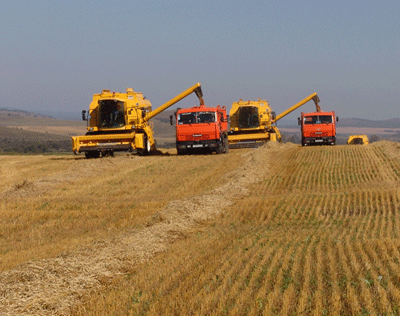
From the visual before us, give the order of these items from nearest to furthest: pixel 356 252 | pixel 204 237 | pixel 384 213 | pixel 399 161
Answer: pixel 356 252
pixel 204 237
pixel 384 213
pixel 399 161

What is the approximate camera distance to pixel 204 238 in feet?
42.5

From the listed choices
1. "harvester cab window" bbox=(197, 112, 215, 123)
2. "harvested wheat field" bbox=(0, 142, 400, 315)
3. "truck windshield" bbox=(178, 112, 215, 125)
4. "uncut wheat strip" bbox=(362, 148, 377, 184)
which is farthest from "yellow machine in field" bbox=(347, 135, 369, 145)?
"harvested wheat field" bbox=(0, 142, 400, 315)

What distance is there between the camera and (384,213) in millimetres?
15875

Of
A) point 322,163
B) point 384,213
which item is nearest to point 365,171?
point 322,163

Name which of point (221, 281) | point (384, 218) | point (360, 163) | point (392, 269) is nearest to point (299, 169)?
point (360, 163)

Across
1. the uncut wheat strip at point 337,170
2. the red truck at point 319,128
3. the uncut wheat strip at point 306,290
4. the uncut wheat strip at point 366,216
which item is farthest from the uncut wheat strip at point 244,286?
the red truck at point 319,128

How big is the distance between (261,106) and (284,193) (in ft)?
70.5

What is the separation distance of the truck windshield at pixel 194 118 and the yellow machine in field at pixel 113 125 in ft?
7.56

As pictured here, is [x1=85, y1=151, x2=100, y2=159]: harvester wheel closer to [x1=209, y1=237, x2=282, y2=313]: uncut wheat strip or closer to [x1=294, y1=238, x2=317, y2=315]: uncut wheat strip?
[x1=209, y1=237, x2=282, y2=313]: uncut wheat strip

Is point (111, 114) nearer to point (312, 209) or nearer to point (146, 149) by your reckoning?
point (146, 149)

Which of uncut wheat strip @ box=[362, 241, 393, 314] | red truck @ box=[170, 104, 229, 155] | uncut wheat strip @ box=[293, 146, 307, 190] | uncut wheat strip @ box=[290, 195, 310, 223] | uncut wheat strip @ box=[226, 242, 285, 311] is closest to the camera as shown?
uncut wheat strip @ box=[362, 241, 393, 314]

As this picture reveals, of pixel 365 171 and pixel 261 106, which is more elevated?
pixel 261 106

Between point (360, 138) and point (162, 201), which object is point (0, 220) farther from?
point (360, 138)

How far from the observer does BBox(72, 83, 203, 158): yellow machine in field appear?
99.8 feet
